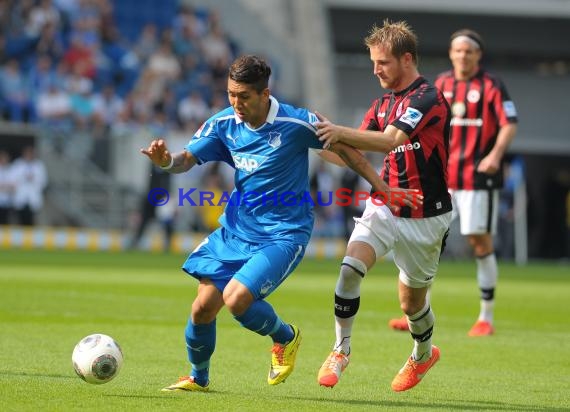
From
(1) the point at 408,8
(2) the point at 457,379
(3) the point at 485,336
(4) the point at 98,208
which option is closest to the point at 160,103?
(4) the point at 98,208

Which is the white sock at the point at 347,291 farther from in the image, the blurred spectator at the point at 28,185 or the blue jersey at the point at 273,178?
the blurred spectator at the point at 28,185

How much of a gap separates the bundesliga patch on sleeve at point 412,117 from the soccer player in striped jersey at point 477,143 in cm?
388

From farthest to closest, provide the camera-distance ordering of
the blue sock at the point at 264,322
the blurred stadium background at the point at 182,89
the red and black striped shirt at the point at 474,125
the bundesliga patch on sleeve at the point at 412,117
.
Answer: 1. the blurred stadium background at the point at 182,89
2. the red and black striped shirt at the point at 474,125
3. the bundesliga patch on sleeve at the point at 412,117
4. the blue sock at the point at 264,322

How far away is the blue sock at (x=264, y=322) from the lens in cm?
693

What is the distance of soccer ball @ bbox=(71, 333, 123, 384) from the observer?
6812mm

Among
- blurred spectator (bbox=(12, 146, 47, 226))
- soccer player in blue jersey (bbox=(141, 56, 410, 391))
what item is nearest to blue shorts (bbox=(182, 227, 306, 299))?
soccer player in blue jersey (bbox=(141, 56, 410, 391))

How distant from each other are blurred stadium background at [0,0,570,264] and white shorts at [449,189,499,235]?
13271mm

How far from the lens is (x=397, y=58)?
743 centimetres

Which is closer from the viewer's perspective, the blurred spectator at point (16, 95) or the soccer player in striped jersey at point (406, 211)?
the soccer player in striped jersey at point (406, 211)

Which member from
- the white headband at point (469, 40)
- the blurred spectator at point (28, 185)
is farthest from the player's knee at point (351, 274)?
the blurred spectator at point (28, 185)

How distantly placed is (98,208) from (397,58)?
18546mm

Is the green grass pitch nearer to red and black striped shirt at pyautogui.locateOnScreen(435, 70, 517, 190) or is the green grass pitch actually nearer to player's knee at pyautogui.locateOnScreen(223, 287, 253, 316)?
Answer: player's knee at pyautogui.locateOnScreen(223, 287, 253, 316)

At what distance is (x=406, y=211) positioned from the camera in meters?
7.61

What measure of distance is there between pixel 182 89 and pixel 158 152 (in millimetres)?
20593
